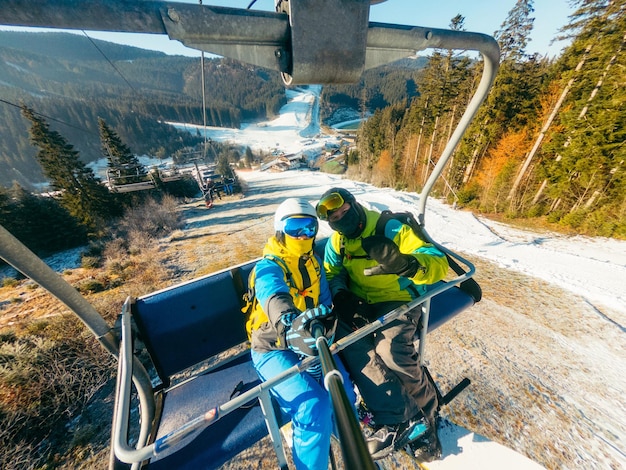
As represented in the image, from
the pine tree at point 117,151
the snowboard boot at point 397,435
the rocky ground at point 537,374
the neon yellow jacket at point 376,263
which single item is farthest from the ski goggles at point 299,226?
the pine tree at point 117,151

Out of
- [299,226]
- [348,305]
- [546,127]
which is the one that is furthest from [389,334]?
[546,127]

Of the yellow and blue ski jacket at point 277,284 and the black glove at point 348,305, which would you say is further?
the black glove at point 348,305

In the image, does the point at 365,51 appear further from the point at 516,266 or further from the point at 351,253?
the point at 516,266

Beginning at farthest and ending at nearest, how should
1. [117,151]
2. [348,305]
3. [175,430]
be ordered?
[117,151] → [348,305] → [175,430]

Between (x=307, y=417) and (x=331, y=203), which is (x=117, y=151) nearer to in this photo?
(x=331, y=203)

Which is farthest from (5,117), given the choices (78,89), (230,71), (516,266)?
(516,266)

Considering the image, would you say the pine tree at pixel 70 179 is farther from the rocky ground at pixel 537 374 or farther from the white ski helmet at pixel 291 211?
the rocky ground at pixel 537 374
